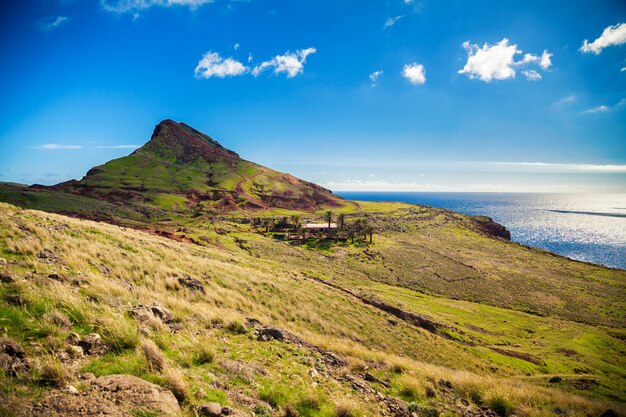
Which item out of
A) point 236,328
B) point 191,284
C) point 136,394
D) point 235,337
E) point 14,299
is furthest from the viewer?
point 191,284

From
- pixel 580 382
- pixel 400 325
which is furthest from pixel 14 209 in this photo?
pixel 580 382

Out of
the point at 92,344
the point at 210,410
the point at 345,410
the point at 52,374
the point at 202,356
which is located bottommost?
the point at 345,410

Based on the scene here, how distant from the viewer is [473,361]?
33.7m

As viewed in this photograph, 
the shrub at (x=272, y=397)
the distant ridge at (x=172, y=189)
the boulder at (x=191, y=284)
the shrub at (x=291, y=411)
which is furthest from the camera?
the distant ridge at (x=172, y=189)

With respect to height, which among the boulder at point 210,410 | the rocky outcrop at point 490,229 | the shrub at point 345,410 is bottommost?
the rocky outcrop at point 490,229

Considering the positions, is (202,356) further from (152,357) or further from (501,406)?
(501,406)

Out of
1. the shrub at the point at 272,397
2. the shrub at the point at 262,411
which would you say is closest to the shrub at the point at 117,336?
the shrub at the point at 262,411

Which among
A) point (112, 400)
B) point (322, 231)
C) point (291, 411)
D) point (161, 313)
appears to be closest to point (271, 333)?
point (161, 313)

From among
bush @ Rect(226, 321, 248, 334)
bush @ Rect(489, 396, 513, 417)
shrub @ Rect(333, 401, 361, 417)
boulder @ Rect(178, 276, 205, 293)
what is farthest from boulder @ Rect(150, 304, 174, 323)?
bush @ Rect(489, 396, 513, 417)

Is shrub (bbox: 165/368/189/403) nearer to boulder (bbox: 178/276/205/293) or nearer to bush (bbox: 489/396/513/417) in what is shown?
bush (bbox: 489/396/513/417)

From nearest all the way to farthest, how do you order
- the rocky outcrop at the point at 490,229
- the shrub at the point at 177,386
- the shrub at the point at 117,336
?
the shrub at the point at 177,386 → the shrub at the point at 117,336 → the rocky outcrop at the point at 490,229

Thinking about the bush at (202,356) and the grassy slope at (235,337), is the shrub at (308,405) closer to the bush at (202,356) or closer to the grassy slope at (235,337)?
the grassy slope at (235,337)

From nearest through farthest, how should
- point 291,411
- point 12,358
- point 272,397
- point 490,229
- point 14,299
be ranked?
point 12,358
point 291,411
point 14,299
point 272,397
point 490,229

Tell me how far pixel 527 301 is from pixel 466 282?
14270 mm
